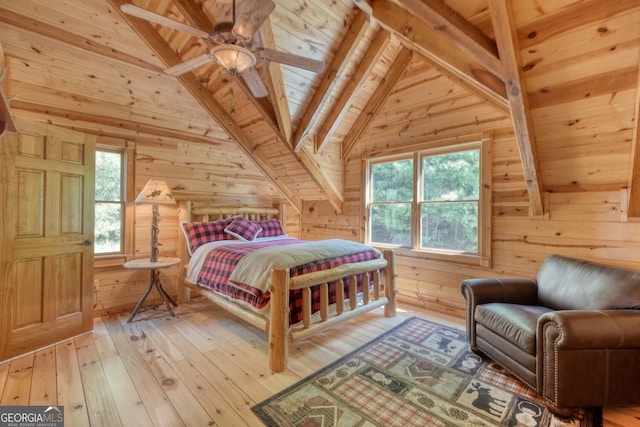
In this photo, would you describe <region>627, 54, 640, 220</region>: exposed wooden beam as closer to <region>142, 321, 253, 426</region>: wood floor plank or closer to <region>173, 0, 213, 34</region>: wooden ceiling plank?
<region>142, 321, 253, 426</region>: wood floor plank

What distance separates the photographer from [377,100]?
405 centimetres

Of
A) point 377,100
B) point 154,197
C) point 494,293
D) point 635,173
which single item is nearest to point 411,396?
point 494,293

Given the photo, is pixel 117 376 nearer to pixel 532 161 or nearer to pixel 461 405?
pixel 461 405

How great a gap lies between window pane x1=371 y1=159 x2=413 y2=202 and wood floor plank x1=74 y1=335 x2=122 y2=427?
12.0 feet

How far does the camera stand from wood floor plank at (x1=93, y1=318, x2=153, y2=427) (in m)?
1.72

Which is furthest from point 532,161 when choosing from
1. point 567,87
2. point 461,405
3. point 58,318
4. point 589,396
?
point 58,318

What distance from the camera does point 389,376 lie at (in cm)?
215

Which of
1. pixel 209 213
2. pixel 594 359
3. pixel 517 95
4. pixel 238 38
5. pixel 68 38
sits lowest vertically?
pixel 594 359

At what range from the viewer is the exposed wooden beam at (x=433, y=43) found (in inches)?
96.6

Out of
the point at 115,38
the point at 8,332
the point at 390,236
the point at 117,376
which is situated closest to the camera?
the point at 117,376

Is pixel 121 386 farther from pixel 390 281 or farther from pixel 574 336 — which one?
pixel 574 336

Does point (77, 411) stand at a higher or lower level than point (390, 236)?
lower

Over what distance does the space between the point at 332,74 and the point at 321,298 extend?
249cm

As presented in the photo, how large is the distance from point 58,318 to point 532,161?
4.66 metres
